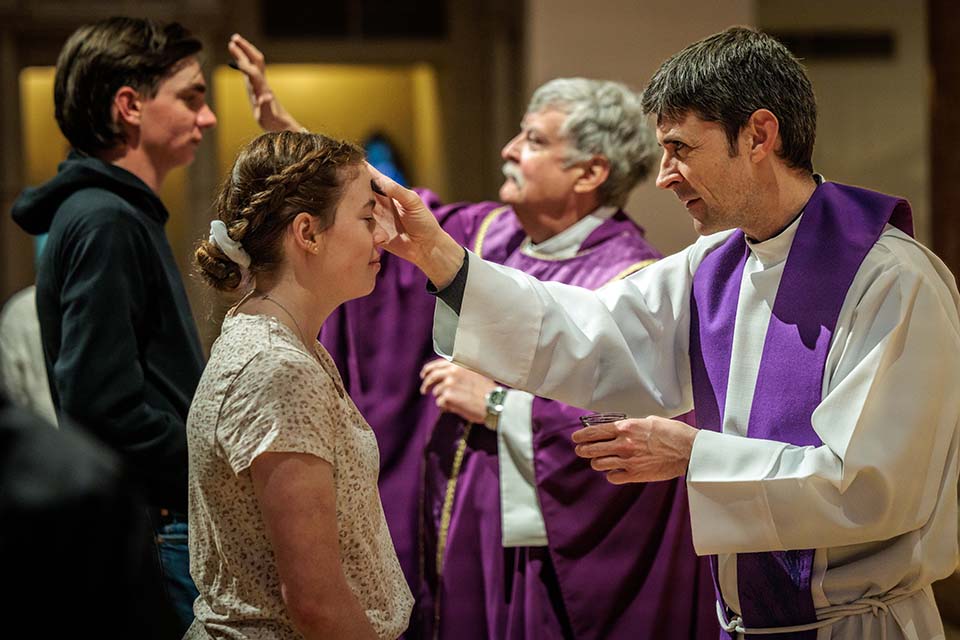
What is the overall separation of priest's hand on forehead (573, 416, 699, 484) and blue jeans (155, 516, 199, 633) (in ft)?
3.03

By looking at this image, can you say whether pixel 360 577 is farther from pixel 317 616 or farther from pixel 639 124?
pixel 639 124

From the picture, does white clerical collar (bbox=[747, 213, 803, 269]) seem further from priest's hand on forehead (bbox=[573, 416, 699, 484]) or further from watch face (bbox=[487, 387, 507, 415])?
watch face (bbox=[487, 387, 507, 415])

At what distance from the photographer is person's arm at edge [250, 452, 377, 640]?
1681mm

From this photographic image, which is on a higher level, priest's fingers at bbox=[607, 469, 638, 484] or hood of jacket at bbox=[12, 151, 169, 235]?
hood of jacket at bbox=[12, 151, 169, 235]

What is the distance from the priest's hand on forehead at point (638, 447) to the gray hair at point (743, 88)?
1.73 feet

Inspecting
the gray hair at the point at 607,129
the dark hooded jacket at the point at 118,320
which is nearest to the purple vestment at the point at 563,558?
the gray hair at the point at 607,129

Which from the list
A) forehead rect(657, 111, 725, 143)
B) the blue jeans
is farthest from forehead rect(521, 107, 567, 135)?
the blue jeans

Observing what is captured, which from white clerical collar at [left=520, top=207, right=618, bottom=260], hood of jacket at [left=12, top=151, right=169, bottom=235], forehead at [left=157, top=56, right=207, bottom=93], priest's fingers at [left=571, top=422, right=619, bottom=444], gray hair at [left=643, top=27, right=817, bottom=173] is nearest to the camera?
priest's fingers at [left=571, top=422, right=619, bottom=444]

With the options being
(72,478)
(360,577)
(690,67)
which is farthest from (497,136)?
(72,478)

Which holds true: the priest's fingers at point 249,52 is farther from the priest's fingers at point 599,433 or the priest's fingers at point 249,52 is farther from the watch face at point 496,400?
the priest's fingers at point 599,433

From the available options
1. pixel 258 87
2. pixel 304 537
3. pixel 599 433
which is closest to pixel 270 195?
pixel 304 537

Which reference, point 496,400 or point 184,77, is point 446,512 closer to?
point 496,400

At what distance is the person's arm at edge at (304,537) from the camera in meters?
1.68

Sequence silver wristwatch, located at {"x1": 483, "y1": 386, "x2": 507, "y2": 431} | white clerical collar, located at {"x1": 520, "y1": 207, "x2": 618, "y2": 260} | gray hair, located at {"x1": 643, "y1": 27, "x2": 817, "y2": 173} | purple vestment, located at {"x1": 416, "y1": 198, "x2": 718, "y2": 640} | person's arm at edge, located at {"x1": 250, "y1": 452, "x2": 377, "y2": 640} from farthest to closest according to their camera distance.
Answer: white clerical collar, located at {"x1": 520, "y1": 207, "x2": 618, "y2": 260} → silver wristwatch, located at {"x1": 483, "y1": 386, "x2": 507, "y2": 431} → purple vestment, located at {"x1": 416, "y1": 198, "x2": 718, "y2": 640} → gray hair, located at {"x1": 643, "y1": 27, "x2": 817, "y2": 173} → person's arm at edge, located at {"x1": 250, "y1": 452, "x2": 377, "y2": 640}
